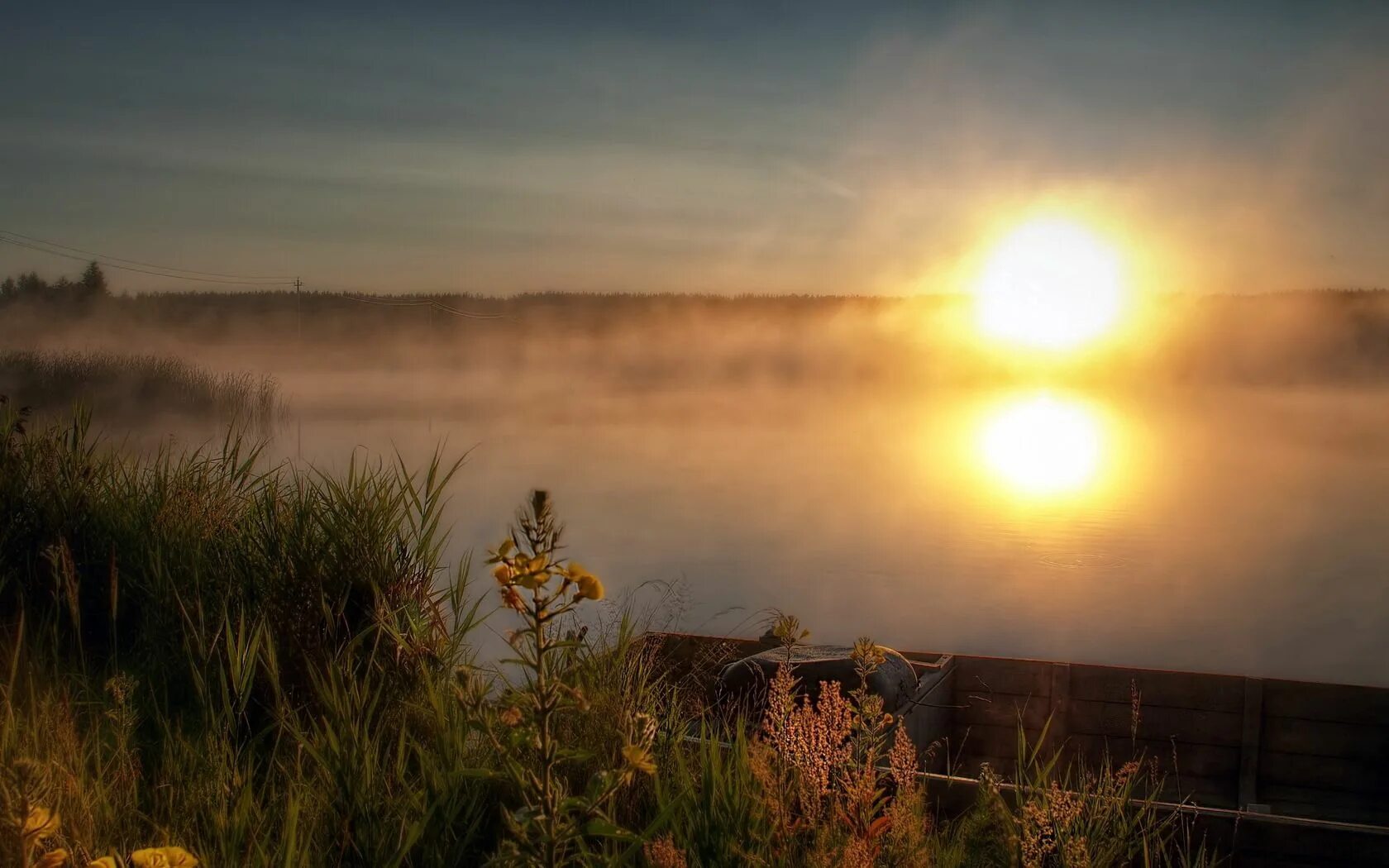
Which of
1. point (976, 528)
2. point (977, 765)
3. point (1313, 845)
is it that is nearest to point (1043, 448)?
point (976, 528)

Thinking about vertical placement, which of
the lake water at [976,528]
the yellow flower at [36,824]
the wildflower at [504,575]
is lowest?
the lake water at [976,528]

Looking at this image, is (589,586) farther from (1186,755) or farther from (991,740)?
(1186,755)

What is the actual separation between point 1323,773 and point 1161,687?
106cm

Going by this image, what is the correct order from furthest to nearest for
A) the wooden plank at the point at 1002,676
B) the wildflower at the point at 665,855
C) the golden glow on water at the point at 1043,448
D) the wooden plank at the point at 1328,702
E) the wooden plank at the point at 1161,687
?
the golden glow on water at the point at 1043,448 < the wooden plank at the point at 1002,676 < the wooden plank at the point at 1161,687 < the wooden plank at the point at 1328,702 < the wildflower at the point at 665,855

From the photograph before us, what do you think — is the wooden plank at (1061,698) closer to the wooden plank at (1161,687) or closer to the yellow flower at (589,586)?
the wooden plank at (1161,687)

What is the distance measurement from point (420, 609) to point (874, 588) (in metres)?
18.4

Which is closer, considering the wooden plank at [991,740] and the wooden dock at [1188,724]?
the wooden dock at [1188,724]

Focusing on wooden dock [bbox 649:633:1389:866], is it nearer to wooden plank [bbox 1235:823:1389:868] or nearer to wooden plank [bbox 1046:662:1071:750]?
wooden plank [bbox 1046:662:1071:750]

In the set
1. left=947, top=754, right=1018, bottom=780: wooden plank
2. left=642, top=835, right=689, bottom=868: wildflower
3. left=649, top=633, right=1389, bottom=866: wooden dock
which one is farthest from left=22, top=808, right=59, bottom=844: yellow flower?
left=947, top=754, right=1018, bottom=780: wooden plank

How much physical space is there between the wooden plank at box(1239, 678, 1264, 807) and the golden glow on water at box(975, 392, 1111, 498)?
32243mm

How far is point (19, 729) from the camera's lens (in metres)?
3.49

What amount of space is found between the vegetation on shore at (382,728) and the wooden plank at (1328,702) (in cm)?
315

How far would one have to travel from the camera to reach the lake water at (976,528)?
19906mm

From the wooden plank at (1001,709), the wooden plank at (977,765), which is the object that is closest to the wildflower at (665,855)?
the wooden plank at (977,765)
